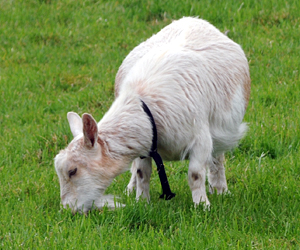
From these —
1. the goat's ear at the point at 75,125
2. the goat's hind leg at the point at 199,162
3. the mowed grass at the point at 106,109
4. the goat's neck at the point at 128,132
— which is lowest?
the mowed grass at the point at 106,109

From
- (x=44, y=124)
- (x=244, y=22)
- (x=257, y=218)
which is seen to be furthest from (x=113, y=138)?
(x=244, y=22)

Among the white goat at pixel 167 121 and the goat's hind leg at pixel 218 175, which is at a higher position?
the white goat at pixel 167 121

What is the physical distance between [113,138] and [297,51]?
178 inches

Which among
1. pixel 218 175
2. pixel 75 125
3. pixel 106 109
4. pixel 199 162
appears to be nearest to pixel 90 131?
pixel 75 125

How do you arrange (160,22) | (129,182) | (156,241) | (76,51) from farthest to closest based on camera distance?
(160,22)
(76,51)
(129,182)
(156,241)

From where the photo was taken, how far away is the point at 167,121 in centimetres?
466

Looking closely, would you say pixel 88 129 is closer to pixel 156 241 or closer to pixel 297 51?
pixel 156 241

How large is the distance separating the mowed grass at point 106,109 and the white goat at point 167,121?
273 mm

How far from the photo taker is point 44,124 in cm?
725

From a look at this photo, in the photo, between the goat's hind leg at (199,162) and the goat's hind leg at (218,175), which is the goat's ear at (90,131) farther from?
the goat's hind leg at (218,175)

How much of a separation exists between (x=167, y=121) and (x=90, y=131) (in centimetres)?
61

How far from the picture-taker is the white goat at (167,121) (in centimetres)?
453

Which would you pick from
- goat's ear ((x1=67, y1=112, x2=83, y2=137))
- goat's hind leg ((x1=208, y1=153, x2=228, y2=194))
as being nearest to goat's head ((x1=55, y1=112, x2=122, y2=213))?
goat's ear ((x1=67, y1=112, x2=83, y2=137))

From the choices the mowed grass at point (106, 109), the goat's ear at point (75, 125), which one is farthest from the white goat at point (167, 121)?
the mowed grass at point (106, 109)
